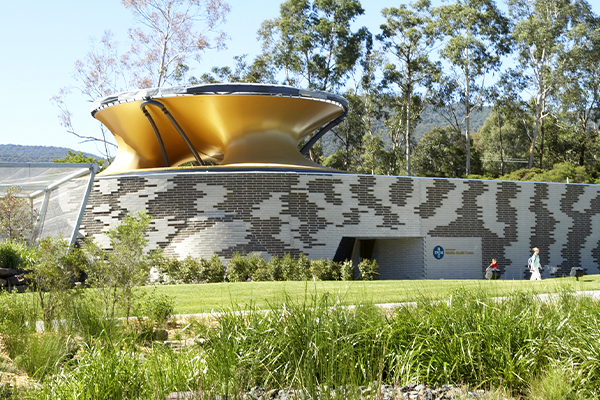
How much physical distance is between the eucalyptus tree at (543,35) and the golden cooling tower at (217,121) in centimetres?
2518

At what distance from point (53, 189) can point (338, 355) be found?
1056 cm

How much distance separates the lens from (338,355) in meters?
4.20

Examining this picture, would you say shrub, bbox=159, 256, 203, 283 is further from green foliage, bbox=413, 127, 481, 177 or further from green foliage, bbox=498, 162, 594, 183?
green foliage, bbox=413, 127, 481, 177

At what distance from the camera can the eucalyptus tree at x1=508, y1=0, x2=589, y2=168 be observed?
40.3 metres

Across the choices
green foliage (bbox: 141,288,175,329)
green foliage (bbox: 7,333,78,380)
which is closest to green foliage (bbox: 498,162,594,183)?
green foliage (bbox: 141,288,175,329)

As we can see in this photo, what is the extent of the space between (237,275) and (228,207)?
2.79 m

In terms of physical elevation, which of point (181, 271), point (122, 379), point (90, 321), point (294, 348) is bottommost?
point (181, 271)

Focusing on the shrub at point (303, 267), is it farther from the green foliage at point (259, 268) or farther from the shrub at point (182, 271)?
the shrub at point (182, 271)

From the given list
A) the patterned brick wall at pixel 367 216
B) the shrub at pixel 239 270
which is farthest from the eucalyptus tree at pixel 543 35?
the shrub at pixel 239 270

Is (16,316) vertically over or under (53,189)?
under

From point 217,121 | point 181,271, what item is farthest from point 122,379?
point 217,121

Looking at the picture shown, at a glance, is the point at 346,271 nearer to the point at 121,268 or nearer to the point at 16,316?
the point at 121,268

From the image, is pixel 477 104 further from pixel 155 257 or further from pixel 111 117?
pixel 155 257

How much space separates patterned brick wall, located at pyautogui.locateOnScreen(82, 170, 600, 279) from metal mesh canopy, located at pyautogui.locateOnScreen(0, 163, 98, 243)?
511cm
